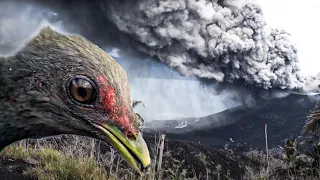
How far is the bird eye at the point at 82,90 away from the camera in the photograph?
1744 millimetres

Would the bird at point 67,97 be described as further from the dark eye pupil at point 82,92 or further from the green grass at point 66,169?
the green grass at point 66,169

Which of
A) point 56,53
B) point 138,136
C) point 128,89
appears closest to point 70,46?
point 56,53

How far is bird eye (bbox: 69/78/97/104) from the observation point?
174 cm

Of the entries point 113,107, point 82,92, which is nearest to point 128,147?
point 113,107

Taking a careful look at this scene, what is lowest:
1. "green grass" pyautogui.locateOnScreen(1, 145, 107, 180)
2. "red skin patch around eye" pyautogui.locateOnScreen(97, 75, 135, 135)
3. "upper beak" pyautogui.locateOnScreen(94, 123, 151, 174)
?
"green grass" pyautogui.locateOnScreen(1, 145, 107, 180)

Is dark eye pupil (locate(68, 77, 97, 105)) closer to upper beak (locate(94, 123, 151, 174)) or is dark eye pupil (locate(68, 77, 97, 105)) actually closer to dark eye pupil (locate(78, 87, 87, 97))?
dark eye pupil (locate(78, 87, 87, 97))

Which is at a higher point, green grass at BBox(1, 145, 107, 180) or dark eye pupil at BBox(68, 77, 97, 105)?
dark eye pupil at BBox(68, 77, 97, 105)

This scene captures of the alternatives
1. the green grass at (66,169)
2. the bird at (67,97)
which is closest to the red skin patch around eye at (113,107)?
the bird at (67,97)

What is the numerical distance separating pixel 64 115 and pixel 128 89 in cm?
36

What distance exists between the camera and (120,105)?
1.77 m

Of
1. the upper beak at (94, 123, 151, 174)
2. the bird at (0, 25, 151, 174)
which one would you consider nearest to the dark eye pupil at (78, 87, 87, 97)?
the bird at (0, 25, 151, 174)

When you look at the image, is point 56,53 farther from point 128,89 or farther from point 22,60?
point 128,89

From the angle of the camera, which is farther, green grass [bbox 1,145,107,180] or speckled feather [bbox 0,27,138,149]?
green grass [bbox 1,145,107,180]

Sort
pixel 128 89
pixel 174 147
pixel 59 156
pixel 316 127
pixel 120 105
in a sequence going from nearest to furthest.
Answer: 1. pixel 120 105
2. pixel 128 89
3. pixel 59 156
4. pixel 316 127
5. pixel 174 147
